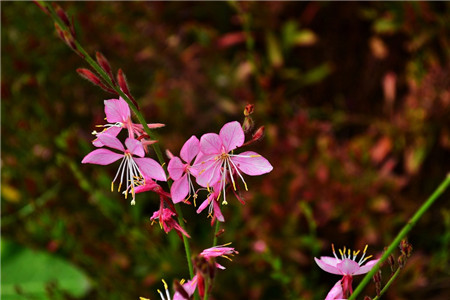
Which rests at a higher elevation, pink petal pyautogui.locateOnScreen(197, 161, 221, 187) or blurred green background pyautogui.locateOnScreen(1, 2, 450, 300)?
blurred green background pyautogui.locateOnScreen(1, 2, 450, 300)

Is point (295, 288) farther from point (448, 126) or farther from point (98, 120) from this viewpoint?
point (448, 126)

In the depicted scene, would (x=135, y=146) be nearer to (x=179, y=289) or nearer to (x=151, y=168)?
(x=151, y=168)

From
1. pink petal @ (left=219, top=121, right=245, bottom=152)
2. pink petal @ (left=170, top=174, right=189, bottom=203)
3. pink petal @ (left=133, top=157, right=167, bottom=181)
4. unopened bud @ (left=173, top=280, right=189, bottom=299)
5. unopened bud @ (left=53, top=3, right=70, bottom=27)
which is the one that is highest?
unopened bud @ (left=53, top=3, right=70, bottom=27)

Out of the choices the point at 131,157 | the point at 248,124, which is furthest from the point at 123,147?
the point at 248,124

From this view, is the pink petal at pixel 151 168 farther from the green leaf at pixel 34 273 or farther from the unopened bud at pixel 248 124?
the green leaf at pixel 34 273

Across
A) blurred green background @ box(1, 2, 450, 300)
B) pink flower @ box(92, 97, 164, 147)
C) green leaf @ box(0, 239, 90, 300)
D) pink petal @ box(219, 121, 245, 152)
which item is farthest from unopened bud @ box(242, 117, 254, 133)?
green leaf @ box(0, 239, 90, 300)

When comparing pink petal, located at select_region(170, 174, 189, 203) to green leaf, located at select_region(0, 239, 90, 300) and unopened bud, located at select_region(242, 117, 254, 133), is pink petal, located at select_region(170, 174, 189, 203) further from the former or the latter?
green leaf, located at select_region(0, 239, 90, 300)
